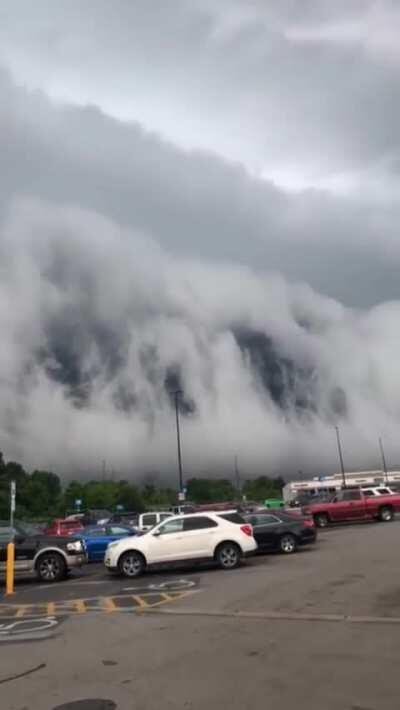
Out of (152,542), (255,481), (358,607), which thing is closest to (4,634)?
(358,607)

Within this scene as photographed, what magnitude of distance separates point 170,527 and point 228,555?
174 cm

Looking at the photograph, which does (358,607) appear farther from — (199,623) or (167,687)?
(167,687)

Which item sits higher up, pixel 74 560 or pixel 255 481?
pixel 255 481

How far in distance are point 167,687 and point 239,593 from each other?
695cm

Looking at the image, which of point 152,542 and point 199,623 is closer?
point 199,623

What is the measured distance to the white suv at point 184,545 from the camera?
18109 millimetres

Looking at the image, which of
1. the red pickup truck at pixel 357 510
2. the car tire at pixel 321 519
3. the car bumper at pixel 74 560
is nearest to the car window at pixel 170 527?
the car bumper at pixel 74 560

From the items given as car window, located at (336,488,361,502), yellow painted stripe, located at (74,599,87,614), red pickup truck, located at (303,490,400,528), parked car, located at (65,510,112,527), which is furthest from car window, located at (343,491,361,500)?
yellow painted stripe, located at (74,599,87,614)

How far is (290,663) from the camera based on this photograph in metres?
7.27

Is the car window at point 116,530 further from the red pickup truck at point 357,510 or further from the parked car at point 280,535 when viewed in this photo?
the red pickup truck at point 357,510

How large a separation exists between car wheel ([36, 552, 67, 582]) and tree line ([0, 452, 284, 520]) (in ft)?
259

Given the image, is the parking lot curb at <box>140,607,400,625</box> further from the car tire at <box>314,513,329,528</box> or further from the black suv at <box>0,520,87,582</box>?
the car tire at <box>314,513,329,528</box>

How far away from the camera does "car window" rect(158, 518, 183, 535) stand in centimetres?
1853

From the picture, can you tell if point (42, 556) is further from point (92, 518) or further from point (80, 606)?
point (92, 518)
